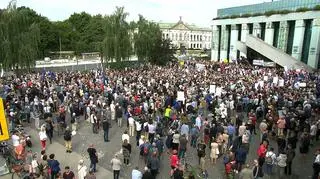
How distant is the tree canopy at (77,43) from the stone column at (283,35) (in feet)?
49.3


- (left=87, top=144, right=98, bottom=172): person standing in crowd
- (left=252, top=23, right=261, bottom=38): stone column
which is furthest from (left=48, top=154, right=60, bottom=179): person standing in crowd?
(left=252, top=23, right=261, bottom=38): stone column

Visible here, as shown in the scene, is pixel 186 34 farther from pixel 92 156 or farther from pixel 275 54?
pixel 92 156

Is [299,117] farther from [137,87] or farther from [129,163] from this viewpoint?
[137,87]

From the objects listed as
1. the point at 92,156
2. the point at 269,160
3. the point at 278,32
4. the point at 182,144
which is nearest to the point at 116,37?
the point at 278,32

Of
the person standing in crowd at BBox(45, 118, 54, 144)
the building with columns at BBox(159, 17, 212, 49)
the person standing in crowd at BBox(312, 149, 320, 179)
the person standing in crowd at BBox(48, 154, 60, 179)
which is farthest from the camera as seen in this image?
the building with columns at BBox(159, 17, 212, 49)

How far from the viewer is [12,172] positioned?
41.7 ft

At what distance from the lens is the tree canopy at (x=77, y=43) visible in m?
34.8

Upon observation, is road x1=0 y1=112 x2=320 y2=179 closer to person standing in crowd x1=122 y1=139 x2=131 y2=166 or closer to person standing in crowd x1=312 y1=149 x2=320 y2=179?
person standing in crowd x1=122 y1=139 x2=131 y2=166

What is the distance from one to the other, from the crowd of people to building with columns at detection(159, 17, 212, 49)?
381 ft

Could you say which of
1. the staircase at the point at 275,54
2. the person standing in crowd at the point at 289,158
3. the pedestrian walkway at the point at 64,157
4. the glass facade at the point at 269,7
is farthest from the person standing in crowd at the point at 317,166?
the glass facade at the point at 269,7

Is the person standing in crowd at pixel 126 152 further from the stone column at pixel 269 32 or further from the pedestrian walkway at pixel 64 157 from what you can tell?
the stone column at pixel 269 32

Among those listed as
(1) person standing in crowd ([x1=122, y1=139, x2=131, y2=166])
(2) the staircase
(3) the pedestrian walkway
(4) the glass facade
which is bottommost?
(3) the pedestrian walkway

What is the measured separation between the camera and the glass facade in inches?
1776

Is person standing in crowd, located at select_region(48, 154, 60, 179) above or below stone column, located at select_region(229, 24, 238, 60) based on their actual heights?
below
